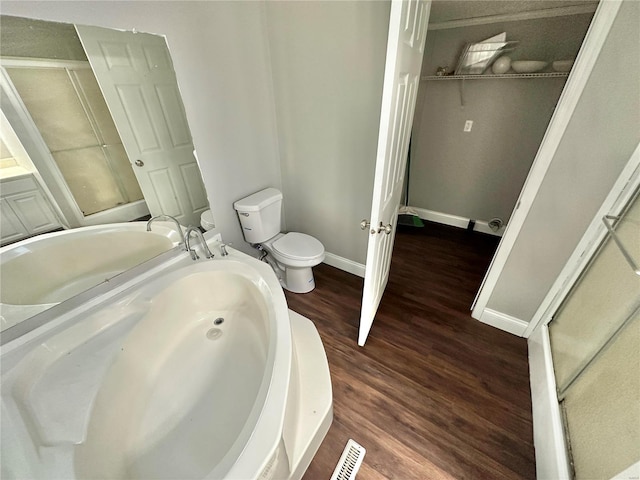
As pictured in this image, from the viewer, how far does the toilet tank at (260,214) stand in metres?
1.73

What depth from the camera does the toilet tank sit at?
173 centimetres

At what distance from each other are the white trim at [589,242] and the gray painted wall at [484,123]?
1449 mm

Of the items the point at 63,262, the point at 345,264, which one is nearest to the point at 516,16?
the point at 345,264

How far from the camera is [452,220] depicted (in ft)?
9.55

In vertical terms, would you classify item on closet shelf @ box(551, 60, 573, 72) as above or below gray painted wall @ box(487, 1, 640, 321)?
above

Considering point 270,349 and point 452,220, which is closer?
point 270,349

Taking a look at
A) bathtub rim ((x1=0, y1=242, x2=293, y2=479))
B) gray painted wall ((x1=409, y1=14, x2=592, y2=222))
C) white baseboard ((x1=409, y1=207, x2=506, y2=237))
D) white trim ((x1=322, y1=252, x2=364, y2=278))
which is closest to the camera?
bathtub rim ((x1=0, y1=242, x2=293, y2=479))

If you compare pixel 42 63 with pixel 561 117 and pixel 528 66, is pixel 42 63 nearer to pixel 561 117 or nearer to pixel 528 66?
pixel 561 117

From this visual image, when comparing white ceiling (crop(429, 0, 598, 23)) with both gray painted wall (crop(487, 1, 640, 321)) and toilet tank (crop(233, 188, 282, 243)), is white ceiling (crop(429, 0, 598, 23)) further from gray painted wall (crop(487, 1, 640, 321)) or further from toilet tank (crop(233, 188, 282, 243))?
toilet tank (crop(233, 188, 282, 243))

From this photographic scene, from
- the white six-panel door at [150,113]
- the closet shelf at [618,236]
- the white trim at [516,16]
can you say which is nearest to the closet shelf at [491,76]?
the white trim at [516,16]

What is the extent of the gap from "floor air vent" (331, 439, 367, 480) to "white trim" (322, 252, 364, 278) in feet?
3.96

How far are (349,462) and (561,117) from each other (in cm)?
173

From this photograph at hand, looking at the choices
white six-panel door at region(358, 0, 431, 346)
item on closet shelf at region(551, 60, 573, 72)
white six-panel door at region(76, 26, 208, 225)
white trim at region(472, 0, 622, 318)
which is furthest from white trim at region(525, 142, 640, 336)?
white six-panel door at region(76, 26, 208, 225)

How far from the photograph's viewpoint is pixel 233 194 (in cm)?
175
